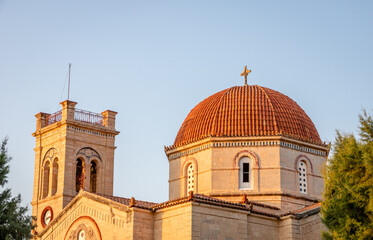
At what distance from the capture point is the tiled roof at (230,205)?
103ft

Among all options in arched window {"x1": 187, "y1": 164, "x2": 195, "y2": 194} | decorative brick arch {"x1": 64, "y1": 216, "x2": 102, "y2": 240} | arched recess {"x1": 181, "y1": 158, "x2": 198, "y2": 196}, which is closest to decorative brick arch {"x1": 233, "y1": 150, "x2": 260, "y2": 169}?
arched recess {"x1": 181, "y1": 158, "x2": 198, "y2": 196}

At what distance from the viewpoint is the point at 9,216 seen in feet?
83.5

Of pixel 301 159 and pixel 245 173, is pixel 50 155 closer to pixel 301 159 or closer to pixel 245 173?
pixel 245 173

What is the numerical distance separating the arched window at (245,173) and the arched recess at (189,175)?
246 cm

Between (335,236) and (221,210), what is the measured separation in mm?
8454

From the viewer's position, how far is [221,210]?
31.9 metres

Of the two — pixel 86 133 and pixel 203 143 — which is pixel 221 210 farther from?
pixel 86 133

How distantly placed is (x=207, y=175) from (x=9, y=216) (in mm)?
14097

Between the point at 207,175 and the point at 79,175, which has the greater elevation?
the point at 79,175

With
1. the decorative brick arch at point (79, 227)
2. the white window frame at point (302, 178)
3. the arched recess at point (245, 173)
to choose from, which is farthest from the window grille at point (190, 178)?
the decorative brick arch at point (79, 227)

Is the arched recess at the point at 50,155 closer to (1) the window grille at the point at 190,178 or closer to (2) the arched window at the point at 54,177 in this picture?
(2) the arched window at the point at 54,177

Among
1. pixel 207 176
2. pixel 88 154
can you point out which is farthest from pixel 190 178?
pixel 88 154

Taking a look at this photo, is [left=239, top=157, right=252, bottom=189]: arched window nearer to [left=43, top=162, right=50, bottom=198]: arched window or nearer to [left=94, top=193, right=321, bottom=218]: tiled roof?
[left=94, top=193, right=321, bottom=218]: tiled roof

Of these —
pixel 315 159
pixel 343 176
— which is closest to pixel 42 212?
pixel 315 159
